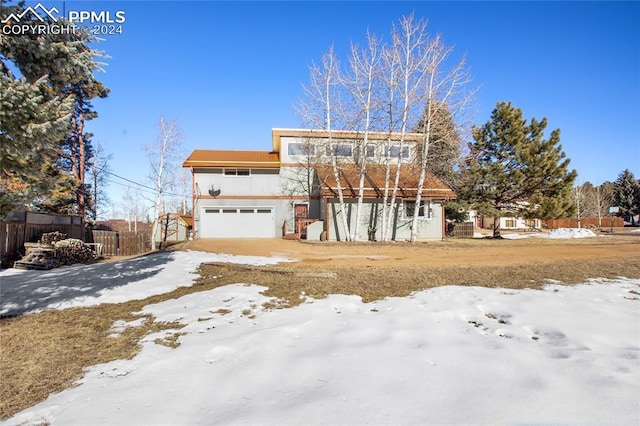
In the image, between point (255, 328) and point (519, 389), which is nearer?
point (519, 389)

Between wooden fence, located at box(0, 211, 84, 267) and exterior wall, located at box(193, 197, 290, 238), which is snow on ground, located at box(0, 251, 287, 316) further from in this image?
exterior wall, located at box(193, 197, 290, 238)

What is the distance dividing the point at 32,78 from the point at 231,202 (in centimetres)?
1674

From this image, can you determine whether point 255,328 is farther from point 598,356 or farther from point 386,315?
point 598,356

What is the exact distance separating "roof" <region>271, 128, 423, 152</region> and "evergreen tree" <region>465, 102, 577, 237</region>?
488cm

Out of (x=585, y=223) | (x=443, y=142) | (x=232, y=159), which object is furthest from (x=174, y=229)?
(x=585, y=223)

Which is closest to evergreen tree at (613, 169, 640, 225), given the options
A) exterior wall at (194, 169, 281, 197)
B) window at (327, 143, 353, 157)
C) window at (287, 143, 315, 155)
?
window at (327, 143, 353, 157)

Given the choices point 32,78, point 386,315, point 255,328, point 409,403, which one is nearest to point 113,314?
point 255,328

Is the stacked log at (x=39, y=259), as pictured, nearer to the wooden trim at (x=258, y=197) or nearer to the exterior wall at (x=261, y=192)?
the exterior wall at (x=261, y=192)

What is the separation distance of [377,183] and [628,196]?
46750 millimetres

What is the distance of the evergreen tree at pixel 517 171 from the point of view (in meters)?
20.9

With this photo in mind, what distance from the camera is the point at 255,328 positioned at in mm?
4508

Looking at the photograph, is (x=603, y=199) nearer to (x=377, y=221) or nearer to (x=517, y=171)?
(x=517, y=171)

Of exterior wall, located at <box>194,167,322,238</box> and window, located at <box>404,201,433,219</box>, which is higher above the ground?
exterior wall, located at <box>194,167,322,238</box>

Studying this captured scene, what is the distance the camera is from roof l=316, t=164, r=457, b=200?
18734 mm
